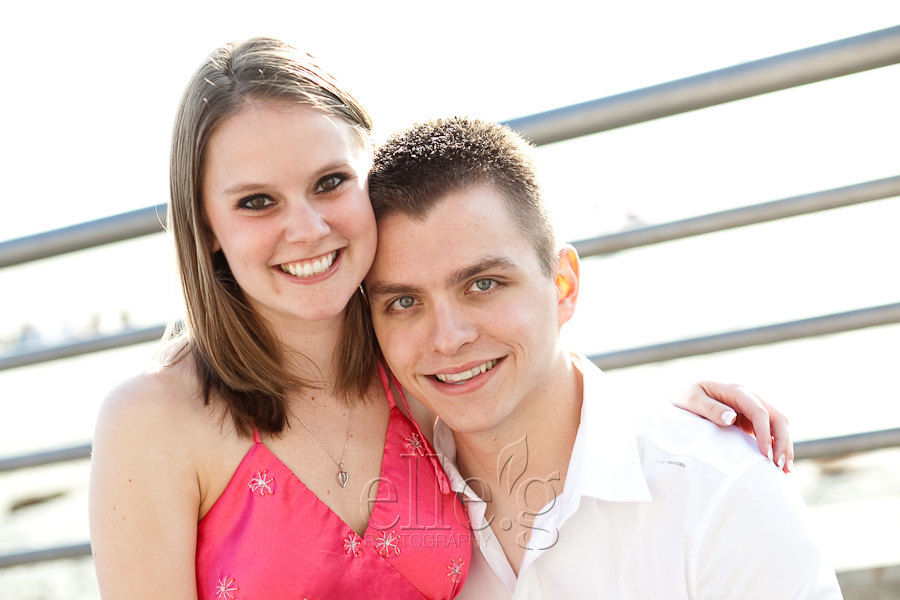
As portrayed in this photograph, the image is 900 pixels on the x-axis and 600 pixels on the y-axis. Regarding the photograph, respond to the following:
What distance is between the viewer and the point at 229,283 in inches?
76.0

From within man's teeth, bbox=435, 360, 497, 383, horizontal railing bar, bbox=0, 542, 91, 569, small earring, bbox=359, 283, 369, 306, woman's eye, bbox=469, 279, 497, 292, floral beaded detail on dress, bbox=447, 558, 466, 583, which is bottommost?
horizontal railing bar, bbox=0, 542, 91, 569

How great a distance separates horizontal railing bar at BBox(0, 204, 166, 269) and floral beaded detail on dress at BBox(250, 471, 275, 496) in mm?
892

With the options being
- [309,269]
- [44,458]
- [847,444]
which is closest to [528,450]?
[309,269]

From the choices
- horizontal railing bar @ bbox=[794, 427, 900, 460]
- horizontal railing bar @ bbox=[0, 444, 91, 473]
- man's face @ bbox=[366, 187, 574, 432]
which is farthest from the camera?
horizontal railing bar @ bbox=[0, 444, 91, 473]

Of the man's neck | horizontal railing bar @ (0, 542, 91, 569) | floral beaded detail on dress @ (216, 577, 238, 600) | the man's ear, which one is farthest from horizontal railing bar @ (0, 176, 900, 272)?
floral beaded detail on dress @ (216, 577, 238, 600)

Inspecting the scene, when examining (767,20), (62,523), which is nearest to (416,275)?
(767,20)

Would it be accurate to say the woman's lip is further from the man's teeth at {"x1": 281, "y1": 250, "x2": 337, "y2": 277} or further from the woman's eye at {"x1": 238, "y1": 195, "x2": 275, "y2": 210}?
the woman's eye at {"x1": 238, "y1": 195, "x2": 275, "y2": 210}

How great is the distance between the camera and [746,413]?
1790 mm

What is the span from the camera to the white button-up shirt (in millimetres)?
1622

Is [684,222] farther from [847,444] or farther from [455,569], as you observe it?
[455,569]

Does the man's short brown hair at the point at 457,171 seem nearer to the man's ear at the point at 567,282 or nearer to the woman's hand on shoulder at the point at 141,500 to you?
the man's ear at the point at 567,282

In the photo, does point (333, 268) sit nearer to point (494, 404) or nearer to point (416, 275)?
point (416, 275)

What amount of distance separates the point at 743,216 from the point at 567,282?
1.82 ft

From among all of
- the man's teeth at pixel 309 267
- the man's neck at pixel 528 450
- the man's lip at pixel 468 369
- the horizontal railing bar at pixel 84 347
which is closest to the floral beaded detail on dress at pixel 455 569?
the man's neck at pixel 528 450
